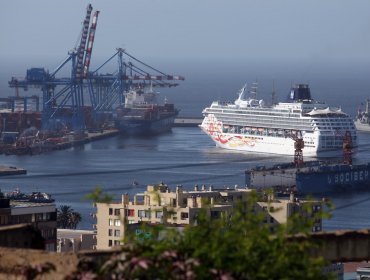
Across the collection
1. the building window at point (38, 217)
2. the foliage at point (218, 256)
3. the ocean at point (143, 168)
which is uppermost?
the foliage at point (218, 256)

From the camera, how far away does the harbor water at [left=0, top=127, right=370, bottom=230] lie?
28469 mm

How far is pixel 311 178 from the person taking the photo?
32031mm

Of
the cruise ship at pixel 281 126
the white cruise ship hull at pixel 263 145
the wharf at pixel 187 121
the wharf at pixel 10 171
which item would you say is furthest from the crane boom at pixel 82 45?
the wharf at pixel 10 171

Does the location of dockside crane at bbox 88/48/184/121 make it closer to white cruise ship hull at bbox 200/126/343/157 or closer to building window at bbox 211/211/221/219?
white cruise ship hull at bbox 200/126/343/157

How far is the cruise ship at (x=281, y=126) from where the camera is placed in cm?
4238

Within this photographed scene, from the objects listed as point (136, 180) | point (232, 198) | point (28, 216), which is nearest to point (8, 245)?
point (28, 216)

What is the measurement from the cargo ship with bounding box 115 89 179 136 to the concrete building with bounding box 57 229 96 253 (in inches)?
1344

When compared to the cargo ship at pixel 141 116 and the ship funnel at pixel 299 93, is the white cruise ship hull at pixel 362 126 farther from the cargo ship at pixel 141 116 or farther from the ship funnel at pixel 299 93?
the ship funnel at pixel 299 93

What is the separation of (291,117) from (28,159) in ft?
22.6

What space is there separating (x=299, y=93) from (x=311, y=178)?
12729 mm

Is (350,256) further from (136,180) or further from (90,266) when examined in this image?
(136,180)

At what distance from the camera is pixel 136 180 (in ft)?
108

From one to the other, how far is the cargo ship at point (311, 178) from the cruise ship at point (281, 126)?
851 centimetres

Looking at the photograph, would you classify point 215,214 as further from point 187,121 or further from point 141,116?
point 187,121
